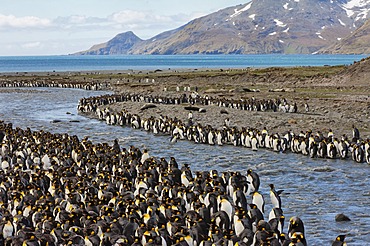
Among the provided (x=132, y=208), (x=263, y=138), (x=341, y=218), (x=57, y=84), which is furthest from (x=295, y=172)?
(x=57, y=84)

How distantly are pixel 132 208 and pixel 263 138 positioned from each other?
46.5 feet

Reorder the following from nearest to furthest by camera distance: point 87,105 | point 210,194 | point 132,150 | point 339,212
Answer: point 210,194 → point 339,212 → point 132,150 → point 87,105

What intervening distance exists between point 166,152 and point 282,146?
234 inches

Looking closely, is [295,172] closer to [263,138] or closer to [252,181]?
[252,181]

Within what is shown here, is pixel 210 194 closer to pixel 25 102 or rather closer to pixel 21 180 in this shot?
pixel 21 180

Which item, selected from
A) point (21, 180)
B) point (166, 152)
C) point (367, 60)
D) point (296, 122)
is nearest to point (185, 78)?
point (367, 60)

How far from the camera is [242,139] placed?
94.2ft

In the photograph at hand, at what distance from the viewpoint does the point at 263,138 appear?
2816 cm

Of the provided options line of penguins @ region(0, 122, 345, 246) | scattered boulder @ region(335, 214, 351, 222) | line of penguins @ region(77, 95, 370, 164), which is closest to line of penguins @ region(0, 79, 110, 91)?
line of penguins @ region(77, 95, 370, 164)

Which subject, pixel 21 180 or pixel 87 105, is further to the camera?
pixel 87 105

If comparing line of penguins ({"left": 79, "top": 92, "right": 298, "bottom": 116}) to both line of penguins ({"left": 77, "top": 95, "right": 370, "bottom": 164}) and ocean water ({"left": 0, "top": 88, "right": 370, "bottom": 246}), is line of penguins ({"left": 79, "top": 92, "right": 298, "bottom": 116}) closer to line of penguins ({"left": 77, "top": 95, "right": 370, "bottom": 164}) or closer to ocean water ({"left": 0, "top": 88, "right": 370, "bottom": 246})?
line of penguins ({"left": 77, "top": 95, "right": 370, "bottom": 164})

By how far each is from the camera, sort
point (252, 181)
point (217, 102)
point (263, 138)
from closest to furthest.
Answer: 1. point (252, 181)
2. point (263, 138)
3. point (217, 102)

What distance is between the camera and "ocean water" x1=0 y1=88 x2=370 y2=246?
1653 centimetres

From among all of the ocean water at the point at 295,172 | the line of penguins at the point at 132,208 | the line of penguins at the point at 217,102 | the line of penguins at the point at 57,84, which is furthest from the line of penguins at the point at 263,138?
the line of penguins at the point at 57,84
